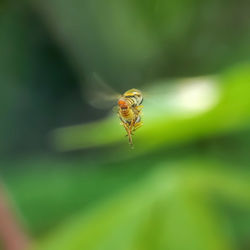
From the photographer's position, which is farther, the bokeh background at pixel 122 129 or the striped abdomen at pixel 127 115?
the bokeh background at pixel 122 129

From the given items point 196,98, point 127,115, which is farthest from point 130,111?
point 196,98

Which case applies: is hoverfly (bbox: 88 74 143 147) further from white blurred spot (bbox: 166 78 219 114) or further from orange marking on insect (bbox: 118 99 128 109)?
white blurred spot (bbox: 166 78 219 114)

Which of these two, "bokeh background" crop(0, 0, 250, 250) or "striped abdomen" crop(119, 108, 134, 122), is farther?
"bokeh background" crop(0, 0, 250, 250)

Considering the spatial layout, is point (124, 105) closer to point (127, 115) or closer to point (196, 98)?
point (127, 115)

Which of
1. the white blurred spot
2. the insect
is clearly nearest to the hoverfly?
the insect

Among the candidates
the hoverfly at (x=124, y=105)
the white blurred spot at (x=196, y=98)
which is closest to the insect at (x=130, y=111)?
the hoverfly at (x=124, y=105)

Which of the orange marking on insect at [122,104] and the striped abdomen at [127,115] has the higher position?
the orange marking on insect at [122,104]

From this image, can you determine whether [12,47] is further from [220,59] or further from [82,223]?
[82,223]

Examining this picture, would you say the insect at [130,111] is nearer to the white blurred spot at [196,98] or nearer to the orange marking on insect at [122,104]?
the orange marking on insect at [122,104]

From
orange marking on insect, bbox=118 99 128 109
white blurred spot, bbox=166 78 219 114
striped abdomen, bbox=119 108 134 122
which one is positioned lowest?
striped abdomen, bbox=119 108 134 122
